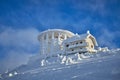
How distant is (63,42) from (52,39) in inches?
143

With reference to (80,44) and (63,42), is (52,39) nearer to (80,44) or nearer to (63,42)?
(63,42)

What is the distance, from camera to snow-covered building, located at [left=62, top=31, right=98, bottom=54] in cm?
5538

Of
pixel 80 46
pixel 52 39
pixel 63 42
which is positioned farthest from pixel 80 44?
pixel 52 39

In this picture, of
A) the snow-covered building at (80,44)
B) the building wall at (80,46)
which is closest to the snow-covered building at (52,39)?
the snow-covered building at (80,44)

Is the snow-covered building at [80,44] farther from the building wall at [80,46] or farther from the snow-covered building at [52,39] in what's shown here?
the snow-covered building at [52,39]

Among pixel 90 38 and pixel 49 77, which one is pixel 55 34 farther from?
pixel 49 77

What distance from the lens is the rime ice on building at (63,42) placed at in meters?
56.2

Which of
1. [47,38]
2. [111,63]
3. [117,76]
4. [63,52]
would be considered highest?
[47,38]

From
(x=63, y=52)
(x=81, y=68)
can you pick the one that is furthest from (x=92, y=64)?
(x=63, y=52)

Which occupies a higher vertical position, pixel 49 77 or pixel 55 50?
pixel 55 50

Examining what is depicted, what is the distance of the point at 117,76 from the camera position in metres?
22.7

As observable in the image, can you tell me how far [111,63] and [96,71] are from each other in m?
3.83

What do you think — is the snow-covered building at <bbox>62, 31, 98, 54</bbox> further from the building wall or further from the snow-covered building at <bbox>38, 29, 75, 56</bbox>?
the snow-covered building at <bbox>38, 29, 75, 56</bbox>

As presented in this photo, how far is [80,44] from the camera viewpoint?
56.1m
